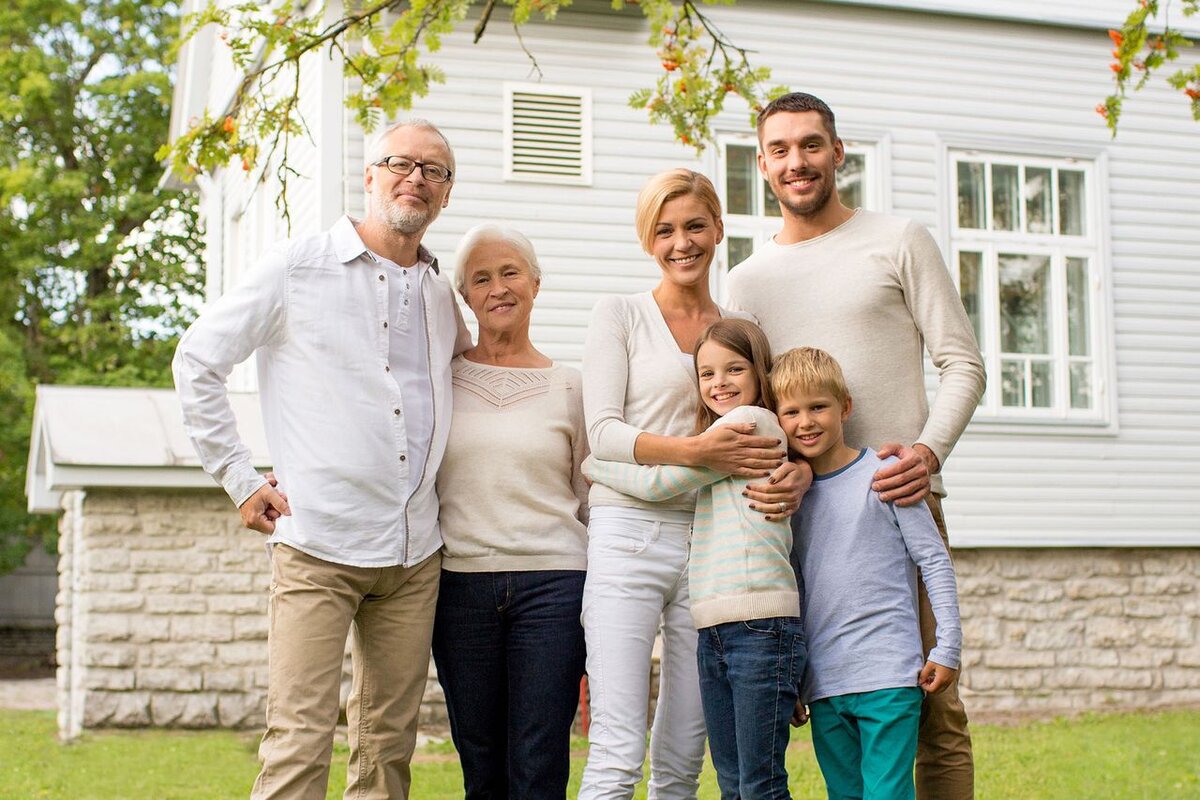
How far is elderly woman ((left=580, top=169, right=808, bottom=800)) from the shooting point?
3.16 m

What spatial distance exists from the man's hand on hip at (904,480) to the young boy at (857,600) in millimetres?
29

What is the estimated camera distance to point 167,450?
8.34 m

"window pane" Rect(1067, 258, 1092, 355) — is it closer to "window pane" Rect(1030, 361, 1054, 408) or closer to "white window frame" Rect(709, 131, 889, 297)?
"window pane" Rect(1030, 361, 1054, 408)

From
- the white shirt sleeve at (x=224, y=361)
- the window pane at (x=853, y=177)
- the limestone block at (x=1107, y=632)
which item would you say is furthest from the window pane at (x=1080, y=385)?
the white shirt sleeve at (x=224, y=361)

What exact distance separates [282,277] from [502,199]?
576cm

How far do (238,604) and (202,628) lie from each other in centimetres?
25

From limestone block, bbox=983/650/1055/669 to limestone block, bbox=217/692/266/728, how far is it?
494cm

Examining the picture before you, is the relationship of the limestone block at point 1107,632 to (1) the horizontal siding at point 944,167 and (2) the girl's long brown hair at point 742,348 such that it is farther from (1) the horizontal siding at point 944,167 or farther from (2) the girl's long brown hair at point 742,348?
(2) the girl's long brown hair at point 742,348

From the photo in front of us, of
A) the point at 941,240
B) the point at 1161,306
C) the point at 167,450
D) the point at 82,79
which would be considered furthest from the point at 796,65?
the point at 82,79

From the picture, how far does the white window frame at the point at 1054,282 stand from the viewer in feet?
32.5

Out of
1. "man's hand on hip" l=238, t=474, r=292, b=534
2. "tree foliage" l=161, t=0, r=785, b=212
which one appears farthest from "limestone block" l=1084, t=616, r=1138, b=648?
"man's hand on hip" l=238, t=474, r=292, b=534

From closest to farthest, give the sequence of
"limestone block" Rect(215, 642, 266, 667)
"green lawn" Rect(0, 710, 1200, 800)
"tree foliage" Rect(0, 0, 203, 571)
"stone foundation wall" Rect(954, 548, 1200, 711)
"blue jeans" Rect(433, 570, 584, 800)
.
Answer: "blue jeans" Rect(433, 570, 584, 800)
"green lawn" Rect(0, 710, 1200, 800)
"limestone block" Rect(215, 642, 266, 667)
"stone foundation wall" Rect(954, 548, 1200, 711)
"tree foliage" Rect(0, 0, 203, 571)

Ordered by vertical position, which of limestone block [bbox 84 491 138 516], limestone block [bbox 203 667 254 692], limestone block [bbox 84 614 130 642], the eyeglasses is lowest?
limestone block [bbox 203 667 254 692]

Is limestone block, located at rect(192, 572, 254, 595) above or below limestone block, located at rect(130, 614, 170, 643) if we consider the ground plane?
above
